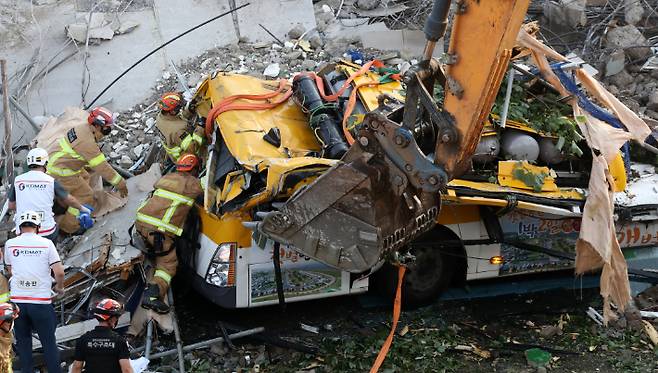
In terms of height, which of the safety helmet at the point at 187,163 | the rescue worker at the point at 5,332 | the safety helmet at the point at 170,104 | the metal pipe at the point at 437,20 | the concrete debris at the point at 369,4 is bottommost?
the rescue worker at the point at 5,332

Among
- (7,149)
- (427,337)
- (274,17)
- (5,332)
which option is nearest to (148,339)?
(5,332)

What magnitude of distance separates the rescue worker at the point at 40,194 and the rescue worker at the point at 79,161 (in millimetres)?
276

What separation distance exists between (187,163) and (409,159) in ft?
8.99

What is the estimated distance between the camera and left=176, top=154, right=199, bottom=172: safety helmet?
8188 millimetres

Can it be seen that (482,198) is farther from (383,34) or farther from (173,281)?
(383,34)

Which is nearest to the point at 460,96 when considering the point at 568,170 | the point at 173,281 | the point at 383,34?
the point at 568,170

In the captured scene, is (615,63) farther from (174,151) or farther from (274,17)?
(174,151)

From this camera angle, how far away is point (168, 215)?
7.99 m

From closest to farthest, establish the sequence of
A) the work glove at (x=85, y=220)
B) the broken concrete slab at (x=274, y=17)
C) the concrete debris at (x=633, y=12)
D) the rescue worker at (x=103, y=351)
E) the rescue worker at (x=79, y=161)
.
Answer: the rescue worker at (x=103, y=351)
the work glove at (x=85, y=220)
the rescue worker at (x=79, y=161)
the concrete debris at (x=633, y=12)
the broken concrete slab at (x=274, y=17)

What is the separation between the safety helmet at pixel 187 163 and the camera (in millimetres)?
8188

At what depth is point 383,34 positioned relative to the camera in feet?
41.0

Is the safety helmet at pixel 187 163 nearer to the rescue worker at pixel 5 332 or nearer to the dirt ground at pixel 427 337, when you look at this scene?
the dirt ground at pixel 427 337

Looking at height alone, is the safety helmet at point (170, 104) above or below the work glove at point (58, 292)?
above

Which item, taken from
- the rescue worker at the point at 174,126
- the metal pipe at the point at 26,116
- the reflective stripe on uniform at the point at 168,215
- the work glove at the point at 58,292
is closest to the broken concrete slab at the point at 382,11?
the rescue worker at the point at 174,126
